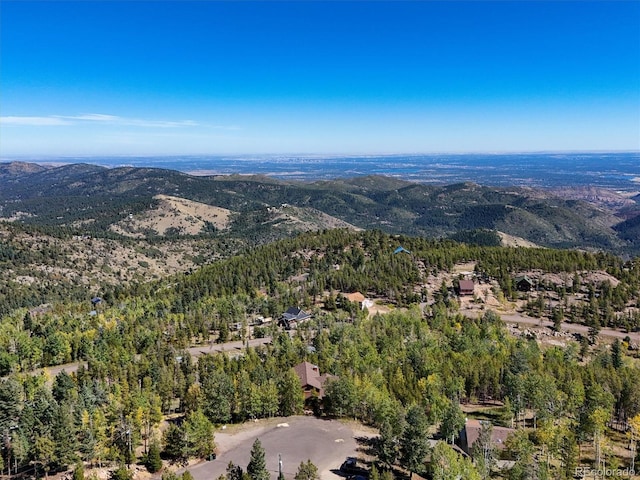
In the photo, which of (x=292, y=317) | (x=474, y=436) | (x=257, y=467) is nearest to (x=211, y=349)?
(x=292, y=317)

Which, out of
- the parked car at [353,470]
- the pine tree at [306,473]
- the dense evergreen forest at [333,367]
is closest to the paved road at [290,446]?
the parked car at [353,470]

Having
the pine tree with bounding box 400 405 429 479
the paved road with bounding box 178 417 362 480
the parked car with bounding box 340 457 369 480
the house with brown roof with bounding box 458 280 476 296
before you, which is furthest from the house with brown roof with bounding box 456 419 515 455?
the house with brown roof with bounding box 458 280 476 296

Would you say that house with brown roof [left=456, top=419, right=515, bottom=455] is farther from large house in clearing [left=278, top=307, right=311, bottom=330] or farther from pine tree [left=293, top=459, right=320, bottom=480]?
large house in clearing [left=278, top=307, right=311, bottom=330]

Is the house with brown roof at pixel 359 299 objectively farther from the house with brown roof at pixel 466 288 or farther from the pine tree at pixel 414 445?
the pine tree at pixel 414 445

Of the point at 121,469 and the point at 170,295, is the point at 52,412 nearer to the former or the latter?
the point at 121,469

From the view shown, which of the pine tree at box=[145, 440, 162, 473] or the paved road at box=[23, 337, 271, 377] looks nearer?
the pine tree at box=[145, 440, 162, 473]

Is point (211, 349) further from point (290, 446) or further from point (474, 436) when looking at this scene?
point (474, 436)
